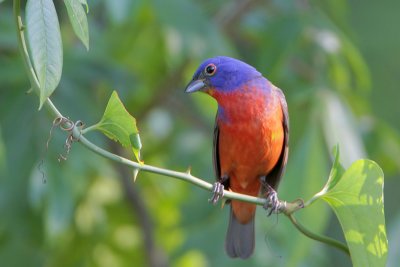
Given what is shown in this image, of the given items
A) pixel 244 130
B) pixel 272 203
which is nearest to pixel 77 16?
pixel 272 203

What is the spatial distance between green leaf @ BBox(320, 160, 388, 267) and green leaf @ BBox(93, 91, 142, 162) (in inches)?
26.8

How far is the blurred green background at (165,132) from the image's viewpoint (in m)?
4.97

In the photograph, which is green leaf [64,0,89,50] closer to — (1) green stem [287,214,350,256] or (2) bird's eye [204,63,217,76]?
(1) green stem [287,214,350,256]

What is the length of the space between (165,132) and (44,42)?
4412 millimetres

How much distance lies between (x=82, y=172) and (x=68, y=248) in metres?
0.96

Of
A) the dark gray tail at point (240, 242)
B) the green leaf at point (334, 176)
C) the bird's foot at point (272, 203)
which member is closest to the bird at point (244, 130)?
the dark gray tail at point (240, 242)

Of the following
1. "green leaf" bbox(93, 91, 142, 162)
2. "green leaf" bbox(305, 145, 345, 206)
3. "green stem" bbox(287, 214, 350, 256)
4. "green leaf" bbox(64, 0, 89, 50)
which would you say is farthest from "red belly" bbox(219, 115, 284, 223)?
"green leaf" bbox(64, 0, 89, 50)

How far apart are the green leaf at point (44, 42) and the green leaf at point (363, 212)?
3.22 ft

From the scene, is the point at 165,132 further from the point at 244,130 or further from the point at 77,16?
the point at 77,16

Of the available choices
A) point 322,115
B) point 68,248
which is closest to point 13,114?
point 68,248

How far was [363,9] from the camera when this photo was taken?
11.8 m

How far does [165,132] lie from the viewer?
6.79m

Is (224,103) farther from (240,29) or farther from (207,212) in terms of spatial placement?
(240,29)

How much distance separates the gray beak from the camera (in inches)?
169
